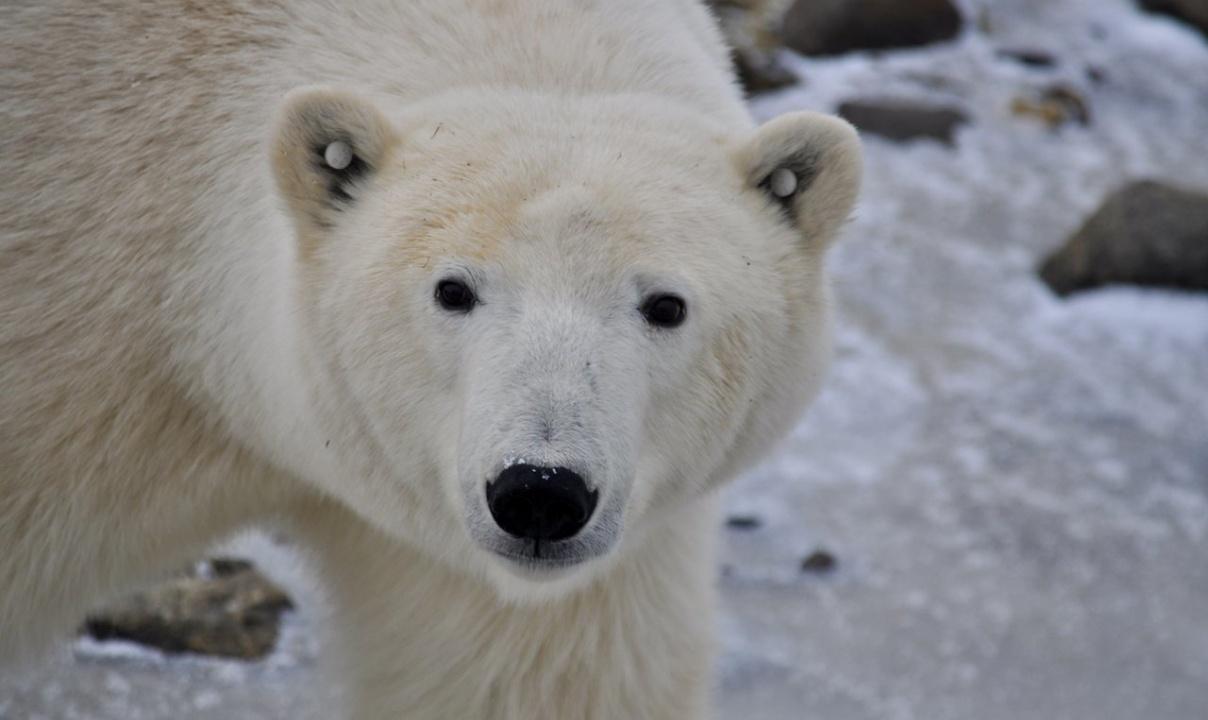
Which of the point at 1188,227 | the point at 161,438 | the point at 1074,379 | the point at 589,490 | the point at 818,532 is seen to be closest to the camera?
the point at 589,490

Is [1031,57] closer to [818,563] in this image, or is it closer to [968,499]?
[968,499]

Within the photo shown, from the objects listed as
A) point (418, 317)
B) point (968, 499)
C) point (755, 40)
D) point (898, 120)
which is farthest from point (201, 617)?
point (755, 40)

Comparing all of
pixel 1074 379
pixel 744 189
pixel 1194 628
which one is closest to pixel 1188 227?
pixel 1074 379

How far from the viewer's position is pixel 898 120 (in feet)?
25.0

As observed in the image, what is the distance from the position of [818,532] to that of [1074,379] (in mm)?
1601

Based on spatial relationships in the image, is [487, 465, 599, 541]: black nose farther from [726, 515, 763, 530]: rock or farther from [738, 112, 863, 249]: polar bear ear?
[726, 515, 763, 530]: rock

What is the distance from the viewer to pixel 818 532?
4.93 metres

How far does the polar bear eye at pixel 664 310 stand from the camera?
8.25 ft

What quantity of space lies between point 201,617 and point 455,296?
199 centimetres

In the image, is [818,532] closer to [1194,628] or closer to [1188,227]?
[1194,628]

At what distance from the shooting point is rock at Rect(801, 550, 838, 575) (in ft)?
15.6

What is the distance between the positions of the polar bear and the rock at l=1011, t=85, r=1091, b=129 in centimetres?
497

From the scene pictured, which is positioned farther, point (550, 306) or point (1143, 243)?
point (1143, 243)

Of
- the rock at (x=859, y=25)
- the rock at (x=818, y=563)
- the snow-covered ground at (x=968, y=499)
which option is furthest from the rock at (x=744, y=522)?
the rock at (x=859, y=25)
